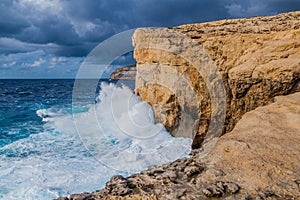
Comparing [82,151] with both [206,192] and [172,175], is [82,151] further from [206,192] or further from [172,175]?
[206,192]

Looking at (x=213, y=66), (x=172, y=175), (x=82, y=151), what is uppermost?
(x=213, y=66)

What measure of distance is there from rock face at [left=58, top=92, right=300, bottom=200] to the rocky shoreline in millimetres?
12

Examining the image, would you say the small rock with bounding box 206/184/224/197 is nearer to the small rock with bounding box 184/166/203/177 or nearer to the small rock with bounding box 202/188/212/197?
the small rock with bounding box 202/188/212/197

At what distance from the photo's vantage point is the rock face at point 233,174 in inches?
120

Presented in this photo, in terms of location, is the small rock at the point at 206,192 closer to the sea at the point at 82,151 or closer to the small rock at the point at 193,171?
the small rock at the point at 193,171

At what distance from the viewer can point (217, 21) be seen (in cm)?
936

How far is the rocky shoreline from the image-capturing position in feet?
10.5

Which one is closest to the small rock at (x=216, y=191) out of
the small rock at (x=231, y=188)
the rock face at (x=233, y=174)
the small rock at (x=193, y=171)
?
the rock face at (x=233, y=174)

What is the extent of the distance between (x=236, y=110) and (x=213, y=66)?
1.66 metres

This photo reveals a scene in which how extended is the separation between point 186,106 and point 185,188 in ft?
19.7

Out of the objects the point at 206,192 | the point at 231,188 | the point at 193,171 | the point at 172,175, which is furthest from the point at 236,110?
the point at 206,192

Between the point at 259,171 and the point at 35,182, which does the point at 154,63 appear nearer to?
the point at 35,182

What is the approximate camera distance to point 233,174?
335 centimetres

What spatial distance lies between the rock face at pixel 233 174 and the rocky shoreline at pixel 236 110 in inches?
0.5
